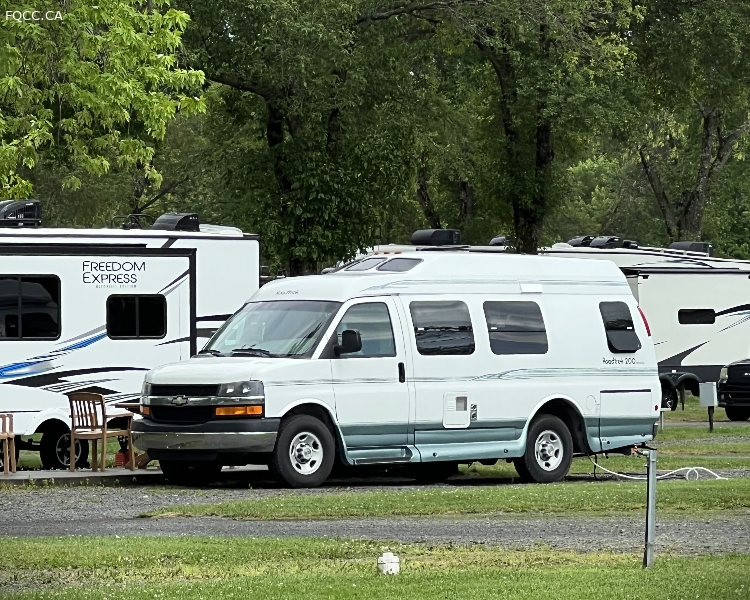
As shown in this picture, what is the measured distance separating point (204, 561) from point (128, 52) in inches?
365

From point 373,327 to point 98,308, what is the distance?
4205 millimetres

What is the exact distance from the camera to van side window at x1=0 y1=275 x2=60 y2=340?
771 inches

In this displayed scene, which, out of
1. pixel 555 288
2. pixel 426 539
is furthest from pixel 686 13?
pixel 426 539

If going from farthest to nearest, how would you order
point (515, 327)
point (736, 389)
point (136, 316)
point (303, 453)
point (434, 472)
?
point (736, 389) < point (136, 316) < point (434, 472) < point (515, 327) < point (303, 453)

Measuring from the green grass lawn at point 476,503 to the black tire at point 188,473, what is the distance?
227 centimetres

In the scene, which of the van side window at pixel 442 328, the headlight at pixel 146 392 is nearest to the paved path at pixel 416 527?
the headlight at pixel 146 392

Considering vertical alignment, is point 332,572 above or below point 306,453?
below

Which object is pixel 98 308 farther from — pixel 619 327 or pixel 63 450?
pixel 619 327

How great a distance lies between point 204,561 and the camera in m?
10.9

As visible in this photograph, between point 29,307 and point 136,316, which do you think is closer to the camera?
point 29,307

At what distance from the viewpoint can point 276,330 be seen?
1784cm

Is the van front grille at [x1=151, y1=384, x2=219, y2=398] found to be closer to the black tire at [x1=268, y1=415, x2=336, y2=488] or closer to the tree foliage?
the black tire at [x1=268, y1=415, x2=336, y2=488]

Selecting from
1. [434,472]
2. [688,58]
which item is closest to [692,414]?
[688,58]

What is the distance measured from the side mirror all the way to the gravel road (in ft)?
8.97
